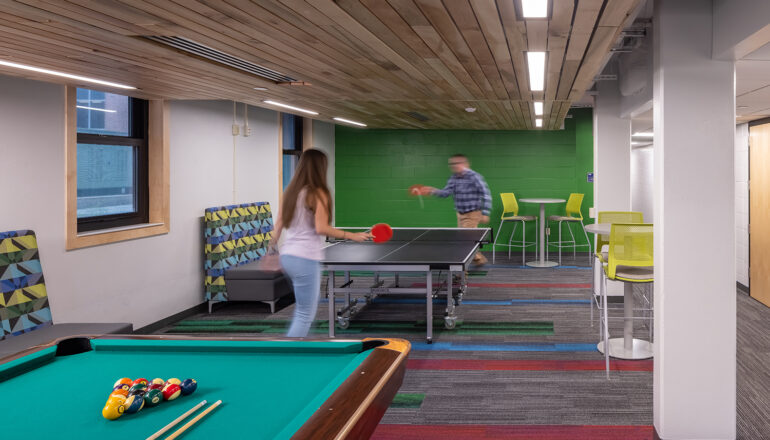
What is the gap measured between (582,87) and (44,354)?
443 cm

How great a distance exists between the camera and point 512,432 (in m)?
3.54

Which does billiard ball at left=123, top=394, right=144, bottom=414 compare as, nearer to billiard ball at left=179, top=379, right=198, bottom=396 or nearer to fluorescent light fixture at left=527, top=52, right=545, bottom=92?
billiard ball at left=179, top=379, right=198, bottom=396

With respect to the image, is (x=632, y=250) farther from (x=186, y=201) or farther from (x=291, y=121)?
(x=291, y=121)

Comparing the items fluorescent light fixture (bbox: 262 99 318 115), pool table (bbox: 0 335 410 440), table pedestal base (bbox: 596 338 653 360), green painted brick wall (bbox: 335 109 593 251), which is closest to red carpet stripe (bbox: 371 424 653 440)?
pool table (bbox: 0 335 410 440)

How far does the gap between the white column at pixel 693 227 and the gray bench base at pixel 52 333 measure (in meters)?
3.24

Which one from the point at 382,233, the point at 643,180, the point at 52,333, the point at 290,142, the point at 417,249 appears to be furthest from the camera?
the point at 643,180

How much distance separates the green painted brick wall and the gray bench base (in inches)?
304

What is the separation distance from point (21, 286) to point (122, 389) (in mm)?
2703

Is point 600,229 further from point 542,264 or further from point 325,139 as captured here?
point 325,139

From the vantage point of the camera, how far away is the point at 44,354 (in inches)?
97.5

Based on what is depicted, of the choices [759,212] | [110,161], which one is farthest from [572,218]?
[110,161]

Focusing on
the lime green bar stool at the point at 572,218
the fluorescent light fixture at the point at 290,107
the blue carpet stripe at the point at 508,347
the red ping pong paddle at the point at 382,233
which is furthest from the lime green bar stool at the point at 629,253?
the lime green bar stool at the point at 572,218

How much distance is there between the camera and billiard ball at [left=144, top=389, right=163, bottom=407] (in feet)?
6.40

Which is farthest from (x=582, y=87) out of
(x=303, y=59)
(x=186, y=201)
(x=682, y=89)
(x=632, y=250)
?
(x=186, y=201)
